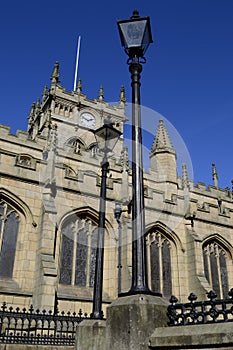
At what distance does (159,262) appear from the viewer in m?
17.7

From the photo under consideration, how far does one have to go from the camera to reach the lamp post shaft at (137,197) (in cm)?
493

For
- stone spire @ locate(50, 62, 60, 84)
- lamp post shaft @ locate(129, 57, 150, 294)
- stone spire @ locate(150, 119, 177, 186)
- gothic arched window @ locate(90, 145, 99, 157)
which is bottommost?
lamp post shaft @ locate(129, 57, 150, 294)

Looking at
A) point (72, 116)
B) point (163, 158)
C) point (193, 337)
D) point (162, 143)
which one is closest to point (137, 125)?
point (193, 337)

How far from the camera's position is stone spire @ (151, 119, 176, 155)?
27594mm

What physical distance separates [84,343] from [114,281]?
1012 centimetres

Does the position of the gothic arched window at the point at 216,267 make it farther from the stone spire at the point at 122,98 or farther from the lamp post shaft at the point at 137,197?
the stone spire at the point at 122,98

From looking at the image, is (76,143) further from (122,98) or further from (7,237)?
(7,237)

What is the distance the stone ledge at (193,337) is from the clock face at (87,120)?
105 ft

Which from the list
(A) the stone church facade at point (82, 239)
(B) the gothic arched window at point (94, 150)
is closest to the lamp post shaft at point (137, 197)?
(A) the stone church facade at point (82, 239)

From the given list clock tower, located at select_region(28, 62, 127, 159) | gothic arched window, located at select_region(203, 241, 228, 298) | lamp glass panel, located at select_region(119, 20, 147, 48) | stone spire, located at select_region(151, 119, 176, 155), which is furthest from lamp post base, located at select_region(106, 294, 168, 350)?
clock tower, located at select_region(28, 62, 127, 159)

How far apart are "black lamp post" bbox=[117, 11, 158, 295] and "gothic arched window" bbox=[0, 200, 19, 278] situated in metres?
9.94

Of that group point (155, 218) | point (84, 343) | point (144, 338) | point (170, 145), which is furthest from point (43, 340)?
point (170, 145)

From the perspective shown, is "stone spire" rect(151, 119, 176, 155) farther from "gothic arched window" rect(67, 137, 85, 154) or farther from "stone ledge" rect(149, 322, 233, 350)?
"stone ledge" rect(149, 322, 233, 350)

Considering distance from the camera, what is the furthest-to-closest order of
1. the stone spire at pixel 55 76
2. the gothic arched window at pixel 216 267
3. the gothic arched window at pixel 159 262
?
the stone spire at pixel 55 76 < the gothic arched window at pixel 216 267 < the gothic arched window at pixel 159 262
